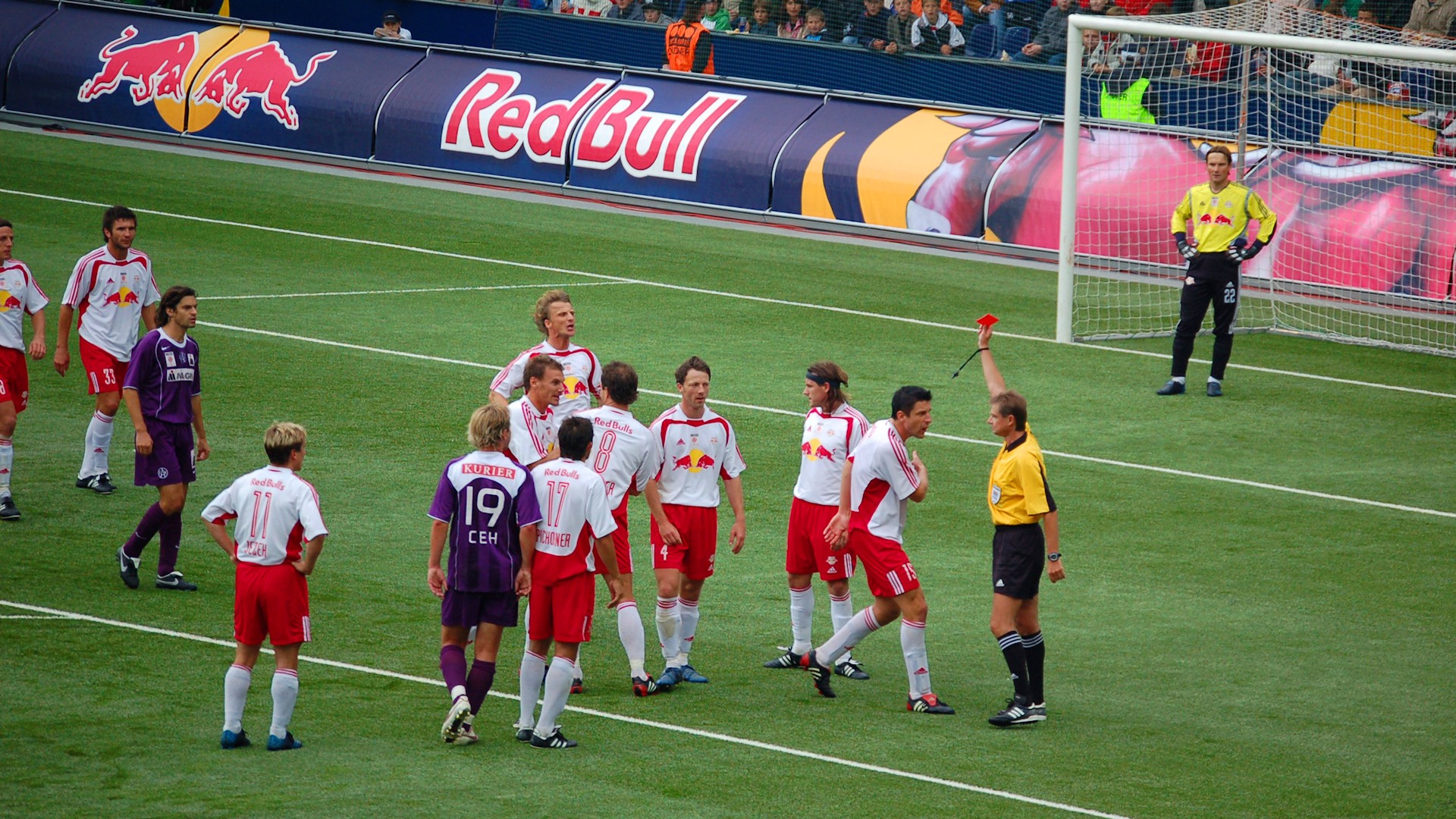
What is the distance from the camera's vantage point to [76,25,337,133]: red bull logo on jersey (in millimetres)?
30609

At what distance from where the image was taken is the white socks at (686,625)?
957 centimetres

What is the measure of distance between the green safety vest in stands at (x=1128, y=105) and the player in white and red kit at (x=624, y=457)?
1492 cm

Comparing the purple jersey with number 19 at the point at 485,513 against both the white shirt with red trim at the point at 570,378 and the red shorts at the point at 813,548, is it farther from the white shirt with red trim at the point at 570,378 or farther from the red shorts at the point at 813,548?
the white shirt with red trim at the point at 570,378

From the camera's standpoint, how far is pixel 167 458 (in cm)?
1063

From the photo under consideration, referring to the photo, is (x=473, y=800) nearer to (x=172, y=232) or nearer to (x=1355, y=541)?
(x=1355, y=541)

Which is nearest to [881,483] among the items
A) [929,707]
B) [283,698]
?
[929,707]

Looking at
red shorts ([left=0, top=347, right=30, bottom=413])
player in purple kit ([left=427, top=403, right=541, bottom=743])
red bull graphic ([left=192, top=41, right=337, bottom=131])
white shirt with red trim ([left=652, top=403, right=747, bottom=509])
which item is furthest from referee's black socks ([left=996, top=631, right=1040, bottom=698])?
red bull graphic ([left=192, top=41, right=337, bottom=131])

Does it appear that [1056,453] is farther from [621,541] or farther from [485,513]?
[485,513]

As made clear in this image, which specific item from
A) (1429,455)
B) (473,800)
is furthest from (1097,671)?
(1429,455)

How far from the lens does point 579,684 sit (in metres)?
9.40

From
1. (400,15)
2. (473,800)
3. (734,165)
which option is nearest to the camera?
(473,800)

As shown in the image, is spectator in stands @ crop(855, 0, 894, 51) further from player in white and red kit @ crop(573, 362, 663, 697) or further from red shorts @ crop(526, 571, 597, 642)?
red shorts @ crop(526, 571, 597, 642)

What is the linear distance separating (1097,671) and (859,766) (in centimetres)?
218

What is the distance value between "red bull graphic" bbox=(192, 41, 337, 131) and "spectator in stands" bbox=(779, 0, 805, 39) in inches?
311
